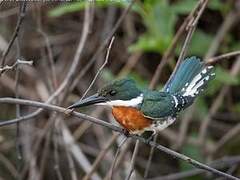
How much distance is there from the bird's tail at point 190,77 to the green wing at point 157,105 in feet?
0.29

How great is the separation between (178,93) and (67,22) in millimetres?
1584

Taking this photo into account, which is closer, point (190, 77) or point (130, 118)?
point (130, 118)

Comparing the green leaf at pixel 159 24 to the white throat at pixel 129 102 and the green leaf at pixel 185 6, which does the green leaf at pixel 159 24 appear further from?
the white throat at pixel 129 102

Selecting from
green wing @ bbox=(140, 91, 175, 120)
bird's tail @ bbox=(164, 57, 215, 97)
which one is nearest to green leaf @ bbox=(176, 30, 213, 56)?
bird's tail @ bbox=(164, 57, 215, 97)

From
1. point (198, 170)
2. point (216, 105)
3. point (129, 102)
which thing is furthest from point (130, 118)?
point (216, 105)

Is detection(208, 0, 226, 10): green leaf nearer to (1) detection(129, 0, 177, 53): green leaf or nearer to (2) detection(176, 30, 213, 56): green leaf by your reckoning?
(2) detection(176, 30, 213, 56): green leaf

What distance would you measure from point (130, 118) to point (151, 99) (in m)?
0.13

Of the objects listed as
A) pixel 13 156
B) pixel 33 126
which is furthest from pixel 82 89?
pixel 13 156

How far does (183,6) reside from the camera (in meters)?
2.74

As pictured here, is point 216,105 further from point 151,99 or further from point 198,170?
point 151,99

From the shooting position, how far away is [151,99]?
1.89 metres

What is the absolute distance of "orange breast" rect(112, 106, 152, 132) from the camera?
71.1 inches

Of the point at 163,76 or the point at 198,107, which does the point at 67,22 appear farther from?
the point at 198,107

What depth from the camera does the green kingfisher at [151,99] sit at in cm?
178
